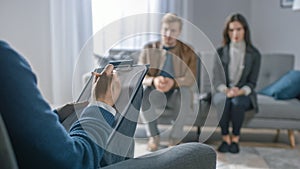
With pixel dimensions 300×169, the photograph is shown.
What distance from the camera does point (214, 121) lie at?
77.1 inches

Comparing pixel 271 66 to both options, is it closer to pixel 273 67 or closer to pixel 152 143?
pixel 273 67

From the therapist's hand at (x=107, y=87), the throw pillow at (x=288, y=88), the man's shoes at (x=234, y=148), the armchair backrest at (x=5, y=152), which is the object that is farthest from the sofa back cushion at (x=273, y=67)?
the armchair backrest at (x=5, y=152)

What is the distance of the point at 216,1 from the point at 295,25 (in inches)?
35.8

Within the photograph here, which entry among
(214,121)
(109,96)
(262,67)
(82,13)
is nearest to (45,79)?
(82,13)

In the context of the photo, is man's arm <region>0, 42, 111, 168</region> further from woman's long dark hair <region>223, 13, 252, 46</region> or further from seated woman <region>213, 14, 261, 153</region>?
woman's long dark hair <region>223, 13, 252, 46</region>

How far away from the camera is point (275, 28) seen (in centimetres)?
422

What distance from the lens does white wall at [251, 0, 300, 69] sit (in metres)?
4.07

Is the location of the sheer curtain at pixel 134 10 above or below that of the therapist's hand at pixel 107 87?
above

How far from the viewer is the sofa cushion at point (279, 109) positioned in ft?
9.98

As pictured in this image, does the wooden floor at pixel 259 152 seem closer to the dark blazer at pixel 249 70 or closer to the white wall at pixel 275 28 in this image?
the dark blazer at pixel 249 70

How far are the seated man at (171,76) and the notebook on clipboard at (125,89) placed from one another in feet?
2.41

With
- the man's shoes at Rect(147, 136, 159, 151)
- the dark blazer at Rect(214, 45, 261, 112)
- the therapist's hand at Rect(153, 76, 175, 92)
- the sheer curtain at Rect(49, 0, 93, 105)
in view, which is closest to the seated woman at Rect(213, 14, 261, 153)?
the dark blazer at Rect(214, 45, 261, 112)

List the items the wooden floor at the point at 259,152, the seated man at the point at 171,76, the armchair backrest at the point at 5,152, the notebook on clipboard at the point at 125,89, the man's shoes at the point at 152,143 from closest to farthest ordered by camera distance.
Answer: the armchair backrest at the point at 5,152
the notebook on clipboard at the point at 125,89
the seated man at the point at 171,76
the wooden floor at the point at 259,152
the man's shoes at the point at 152,143

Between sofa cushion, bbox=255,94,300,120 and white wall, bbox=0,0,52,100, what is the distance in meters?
2.35
